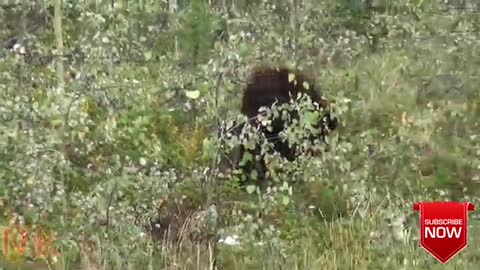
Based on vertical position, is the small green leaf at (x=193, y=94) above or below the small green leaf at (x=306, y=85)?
below

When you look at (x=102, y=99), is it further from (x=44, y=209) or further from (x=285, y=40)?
(x=285, y=40)

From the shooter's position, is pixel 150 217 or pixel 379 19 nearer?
pixel 150 217

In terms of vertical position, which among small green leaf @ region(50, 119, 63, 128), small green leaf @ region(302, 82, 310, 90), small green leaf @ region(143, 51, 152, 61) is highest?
small green leaf @ region(143, 51, 152, 61)

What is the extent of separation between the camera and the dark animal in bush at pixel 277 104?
3896 mm

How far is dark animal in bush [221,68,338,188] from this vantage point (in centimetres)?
390

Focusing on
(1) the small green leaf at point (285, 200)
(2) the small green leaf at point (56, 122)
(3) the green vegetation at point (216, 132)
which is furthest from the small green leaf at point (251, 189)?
(2) the small green leaf at point (56, 122)

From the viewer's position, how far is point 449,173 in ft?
13.3

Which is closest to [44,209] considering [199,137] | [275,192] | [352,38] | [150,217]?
[150,217]

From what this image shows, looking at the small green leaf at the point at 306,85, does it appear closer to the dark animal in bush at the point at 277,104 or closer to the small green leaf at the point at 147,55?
the dark animal in bush at the point at 277,104

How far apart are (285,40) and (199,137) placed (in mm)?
610

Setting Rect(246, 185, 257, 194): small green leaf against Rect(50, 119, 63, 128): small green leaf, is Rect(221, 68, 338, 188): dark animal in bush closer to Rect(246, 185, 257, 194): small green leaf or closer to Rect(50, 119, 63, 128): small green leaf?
Rect(246, 185, 257, 194): small green leaf

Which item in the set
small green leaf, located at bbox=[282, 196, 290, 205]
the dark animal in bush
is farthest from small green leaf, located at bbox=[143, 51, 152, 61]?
small green leaf, located at bbox=[282, 196, 290, 205]

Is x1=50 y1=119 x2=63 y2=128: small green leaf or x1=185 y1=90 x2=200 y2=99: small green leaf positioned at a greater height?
x1=185 y1=90 x2=200 y2=99: small green leaf

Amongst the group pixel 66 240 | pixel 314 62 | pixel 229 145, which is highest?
pixel 314 62
